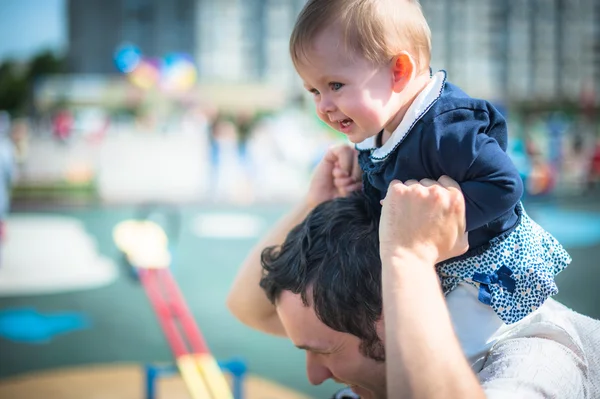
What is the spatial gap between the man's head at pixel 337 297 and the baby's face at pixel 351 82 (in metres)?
0.22

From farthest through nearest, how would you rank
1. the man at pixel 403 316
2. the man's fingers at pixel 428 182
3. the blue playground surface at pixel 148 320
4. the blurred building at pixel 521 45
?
the blurred building at pixel 521 45 < the blue playground surface at pixel 148 320 < the man's fingers at pixel 428 182 < the man at pixel 403 316

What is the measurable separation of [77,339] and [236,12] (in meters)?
51.6

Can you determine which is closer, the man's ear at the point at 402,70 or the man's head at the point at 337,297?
the man's head at the point at 337,297

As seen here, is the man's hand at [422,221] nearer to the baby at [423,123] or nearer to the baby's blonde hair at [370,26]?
the baby at [423,123]

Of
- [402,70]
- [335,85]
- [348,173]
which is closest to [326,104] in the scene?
[335,85]

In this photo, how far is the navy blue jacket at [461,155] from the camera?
4.61ft

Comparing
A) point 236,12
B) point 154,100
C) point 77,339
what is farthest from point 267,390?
point 236,12

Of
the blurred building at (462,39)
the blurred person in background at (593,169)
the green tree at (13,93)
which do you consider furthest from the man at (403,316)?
the green tree at (13,93)

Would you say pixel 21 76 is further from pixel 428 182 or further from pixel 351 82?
pixel 428 182

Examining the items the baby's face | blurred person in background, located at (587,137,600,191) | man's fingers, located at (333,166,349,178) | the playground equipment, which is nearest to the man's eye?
the baby's face

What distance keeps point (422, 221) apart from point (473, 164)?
22 cm

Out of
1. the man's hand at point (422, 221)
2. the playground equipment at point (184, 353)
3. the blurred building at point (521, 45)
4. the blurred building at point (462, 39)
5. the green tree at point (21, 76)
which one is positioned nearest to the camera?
the man's hand at point (422, 221)

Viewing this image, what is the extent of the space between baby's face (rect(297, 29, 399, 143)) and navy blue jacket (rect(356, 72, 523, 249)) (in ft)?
0.19

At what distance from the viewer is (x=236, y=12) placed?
181ft
